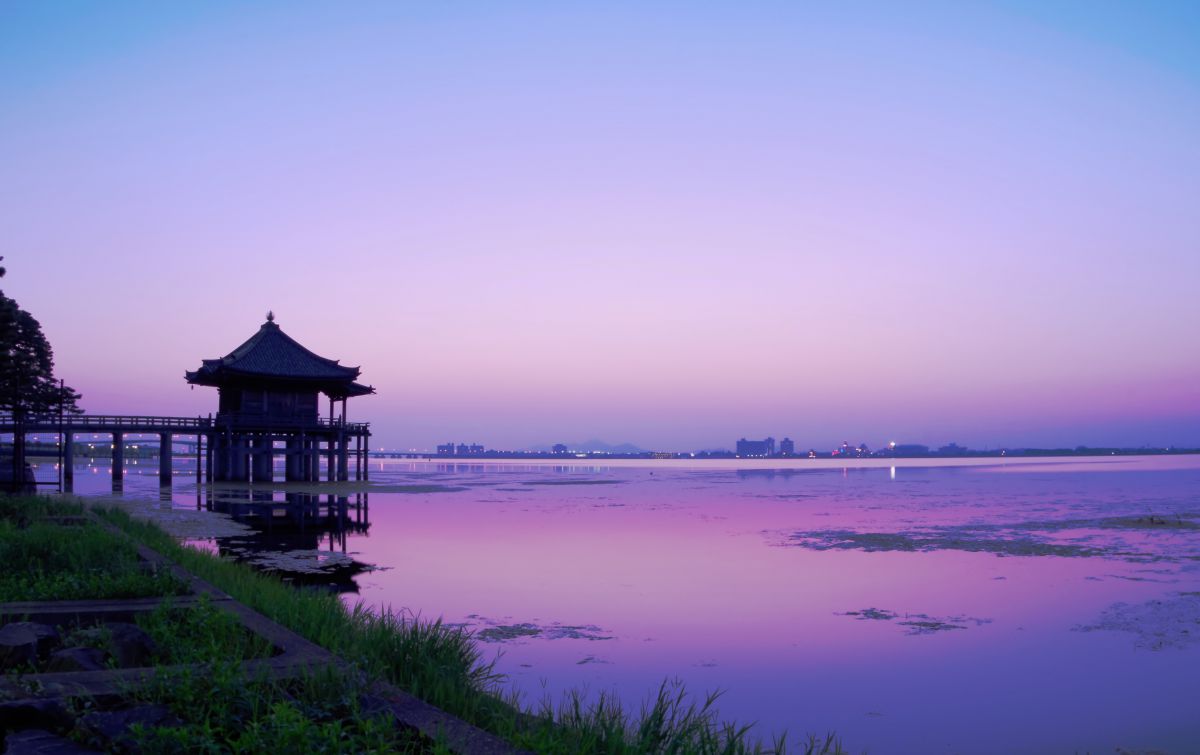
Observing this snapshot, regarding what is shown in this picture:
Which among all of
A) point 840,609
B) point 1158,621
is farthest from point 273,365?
point 1158,621

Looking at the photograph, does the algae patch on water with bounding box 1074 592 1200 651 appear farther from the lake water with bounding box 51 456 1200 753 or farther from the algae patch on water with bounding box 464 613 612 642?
the algae patch on water with bounding box 464 613 612 642

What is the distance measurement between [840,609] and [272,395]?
43382mm

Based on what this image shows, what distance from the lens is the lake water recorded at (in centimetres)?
1055

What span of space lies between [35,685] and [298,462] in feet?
182

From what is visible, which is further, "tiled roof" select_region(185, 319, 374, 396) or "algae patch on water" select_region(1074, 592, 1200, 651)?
"tiled roof" select_region(185, 319, 374, 396)

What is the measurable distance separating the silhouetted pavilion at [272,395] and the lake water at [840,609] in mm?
15432

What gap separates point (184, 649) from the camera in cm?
787

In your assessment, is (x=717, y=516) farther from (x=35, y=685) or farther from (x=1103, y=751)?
(x=35, y=685)

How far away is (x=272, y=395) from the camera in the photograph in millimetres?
52656

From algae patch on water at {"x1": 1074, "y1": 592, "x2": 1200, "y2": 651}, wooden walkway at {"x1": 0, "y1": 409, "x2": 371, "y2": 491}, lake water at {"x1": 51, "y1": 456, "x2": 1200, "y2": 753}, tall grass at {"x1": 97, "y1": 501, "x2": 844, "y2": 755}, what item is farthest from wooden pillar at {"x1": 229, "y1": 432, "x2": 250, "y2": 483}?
algae patch on water at {"x1": 1074, "y1": 592, "x2": 1200, "y2": 651}

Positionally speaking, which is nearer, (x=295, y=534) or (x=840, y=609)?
(x=840, y=609)

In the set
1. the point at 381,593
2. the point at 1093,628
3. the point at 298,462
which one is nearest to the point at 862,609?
the point at 1093,628

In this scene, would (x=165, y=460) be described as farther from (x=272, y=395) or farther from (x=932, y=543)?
(x=932, y=543)

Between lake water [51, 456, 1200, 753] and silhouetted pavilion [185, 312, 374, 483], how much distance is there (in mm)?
15432
